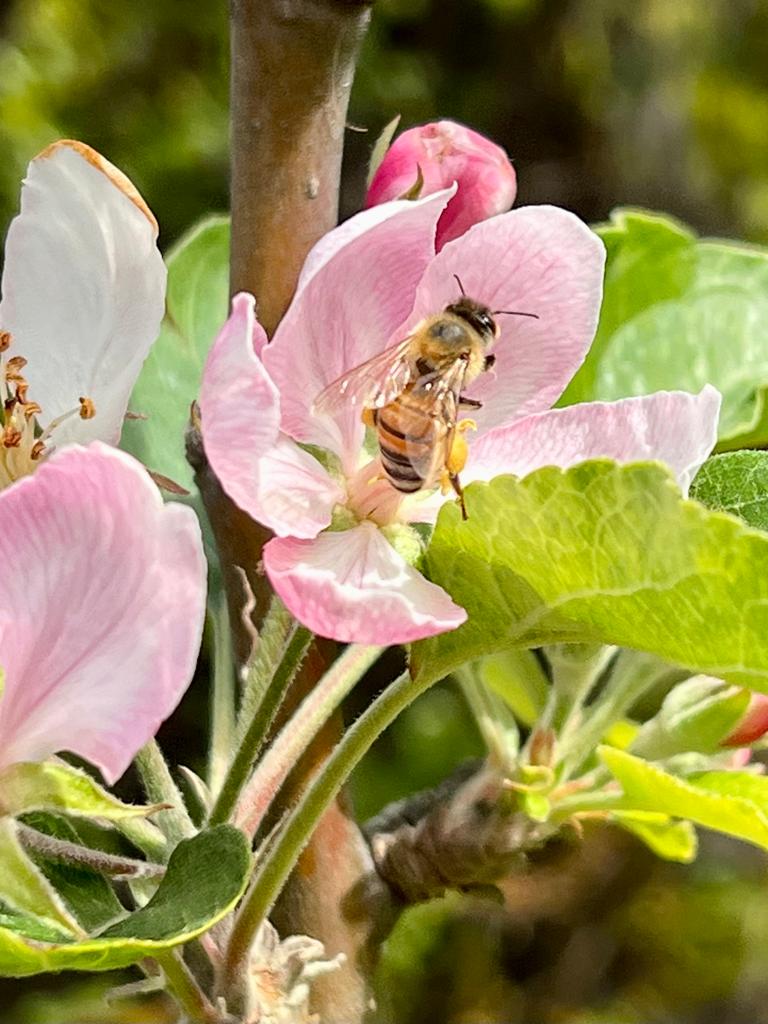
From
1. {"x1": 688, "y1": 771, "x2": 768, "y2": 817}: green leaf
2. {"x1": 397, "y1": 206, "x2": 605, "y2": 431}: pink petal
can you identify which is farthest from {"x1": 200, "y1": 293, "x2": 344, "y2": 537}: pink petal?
{"x1": 688, "y1": 771, "x2": 768, "y2": 817}: green leaf

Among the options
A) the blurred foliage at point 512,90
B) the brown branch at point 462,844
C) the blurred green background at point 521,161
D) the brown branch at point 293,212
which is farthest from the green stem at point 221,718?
the blurred foliage at point 512,90

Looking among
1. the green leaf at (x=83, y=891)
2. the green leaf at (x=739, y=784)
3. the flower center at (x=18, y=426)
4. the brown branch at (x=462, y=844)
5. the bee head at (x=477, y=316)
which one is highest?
the bee head at (x=477, y=316)

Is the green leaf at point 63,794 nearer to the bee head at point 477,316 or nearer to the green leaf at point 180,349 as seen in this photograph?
the bee head at point 477,316

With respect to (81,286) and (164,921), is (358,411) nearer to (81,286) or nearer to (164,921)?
(81,286)

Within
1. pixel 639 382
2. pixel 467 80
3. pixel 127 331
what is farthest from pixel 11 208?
pixel 127 331

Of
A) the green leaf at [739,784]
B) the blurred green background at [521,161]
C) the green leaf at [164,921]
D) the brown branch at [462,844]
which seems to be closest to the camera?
the green leaf at [164,921]

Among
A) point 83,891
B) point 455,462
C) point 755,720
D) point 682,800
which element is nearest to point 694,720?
point 755,720
